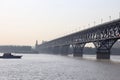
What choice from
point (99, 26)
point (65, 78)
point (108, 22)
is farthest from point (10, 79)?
point (99, 26)

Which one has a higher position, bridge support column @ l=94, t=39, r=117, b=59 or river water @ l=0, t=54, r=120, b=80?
bridge support column @ l=94, t=39, r=117, b=59

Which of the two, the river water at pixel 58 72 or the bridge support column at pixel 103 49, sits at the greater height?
the bridge support column at pixel 103 49

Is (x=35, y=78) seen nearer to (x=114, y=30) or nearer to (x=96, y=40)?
(x=114, y=30)

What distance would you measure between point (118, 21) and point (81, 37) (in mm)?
66803

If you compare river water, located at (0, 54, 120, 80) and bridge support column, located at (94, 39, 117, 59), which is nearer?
river water, located at (0, 54, 120, 80)

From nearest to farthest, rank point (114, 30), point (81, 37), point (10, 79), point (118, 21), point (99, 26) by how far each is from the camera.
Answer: point (10, 79), point (118, 21), point (114, 30), point (99, 26), point (81, 37)

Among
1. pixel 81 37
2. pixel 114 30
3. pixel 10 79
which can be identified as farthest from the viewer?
pixel 81 37

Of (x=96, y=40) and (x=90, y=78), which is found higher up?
(x=96, y=40)

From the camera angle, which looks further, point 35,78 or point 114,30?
point 114,30

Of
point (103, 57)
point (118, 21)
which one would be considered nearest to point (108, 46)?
point (103, 57)

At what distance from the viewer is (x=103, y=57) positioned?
14850 centimetres

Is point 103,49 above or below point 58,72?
above

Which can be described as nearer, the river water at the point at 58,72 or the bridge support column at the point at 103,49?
the river water at the point at 58,72

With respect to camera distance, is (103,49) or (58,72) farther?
(103,49)
